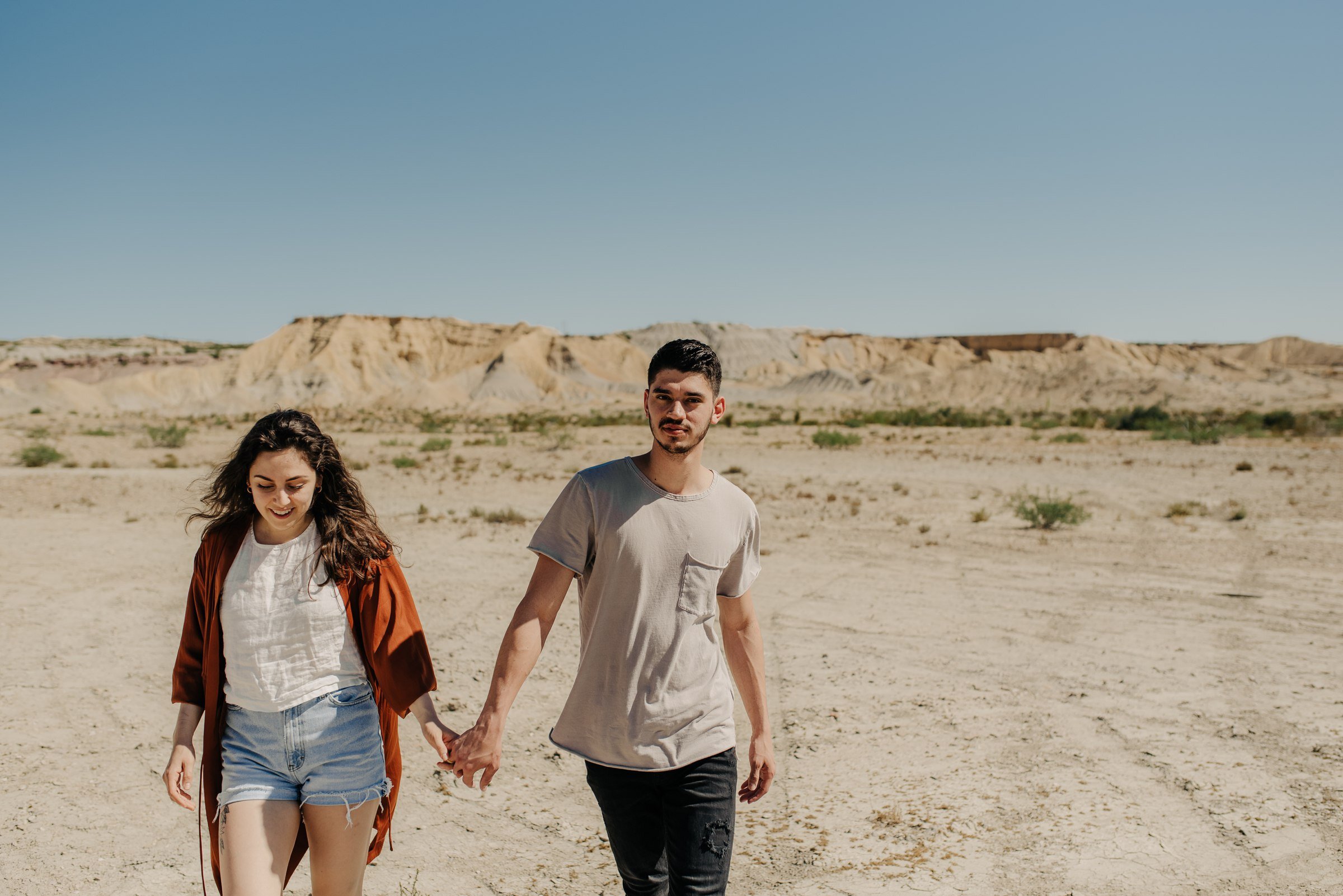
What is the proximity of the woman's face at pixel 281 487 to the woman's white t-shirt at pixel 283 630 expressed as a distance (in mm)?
80

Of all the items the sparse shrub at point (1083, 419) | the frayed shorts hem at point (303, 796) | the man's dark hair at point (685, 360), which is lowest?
the sparse shrub at point (1083, 419)

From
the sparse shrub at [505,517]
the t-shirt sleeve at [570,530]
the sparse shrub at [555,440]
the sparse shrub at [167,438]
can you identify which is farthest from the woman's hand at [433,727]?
the sparse shrub at [167,438]

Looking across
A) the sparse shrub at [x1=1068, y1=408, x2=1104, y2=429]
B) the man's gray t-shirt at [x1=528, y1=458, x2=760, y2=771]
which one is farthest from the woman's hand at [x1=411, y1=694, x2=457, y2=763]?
the sparse shrub at [x1=1068, y1=408, x2=1104, y2=429]

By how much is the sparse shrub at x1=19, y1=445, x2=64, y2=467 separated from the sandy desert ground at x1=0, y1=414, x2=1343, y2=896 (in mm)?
9559

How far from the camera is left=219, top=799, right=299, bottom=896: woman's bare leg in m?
2.28

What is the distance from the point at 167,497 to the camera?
663 inches

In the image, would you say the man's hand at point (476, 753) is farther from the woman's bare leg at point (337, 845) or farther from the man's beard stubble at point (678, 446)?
the man's beard stubble at point (678, 446)

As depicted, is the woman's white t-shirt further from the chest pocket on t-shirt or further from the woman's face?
the chest pocket on t-shirt

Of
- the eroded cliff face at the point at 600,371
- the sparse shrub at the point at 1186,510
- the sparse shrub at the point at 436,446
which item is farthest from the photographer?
the eroded cliff face at the point at 600,371

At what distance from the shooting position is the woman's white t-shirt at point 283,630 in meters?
2.42

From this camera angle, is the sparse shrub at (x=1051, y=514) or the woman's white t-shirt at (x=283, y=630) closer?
the woman's white t-shirt at (x=283, y=630)

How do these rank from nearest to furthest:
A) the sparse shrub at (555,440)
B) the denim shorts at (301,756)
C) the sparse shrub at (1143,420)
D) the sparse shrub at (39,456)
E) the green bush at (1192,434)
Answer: the denim shorts at (301,756), the sparse shrub at (39,456), the sparse shrub at (555,440), the green bush at (1192,434), the sparse shrub at (1143,420)

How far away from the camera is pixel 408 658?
8.18ft

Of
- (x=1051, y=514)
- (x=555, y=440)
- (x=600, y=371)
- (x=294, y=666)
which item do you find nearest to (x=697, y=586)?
(x=294, y=666)
